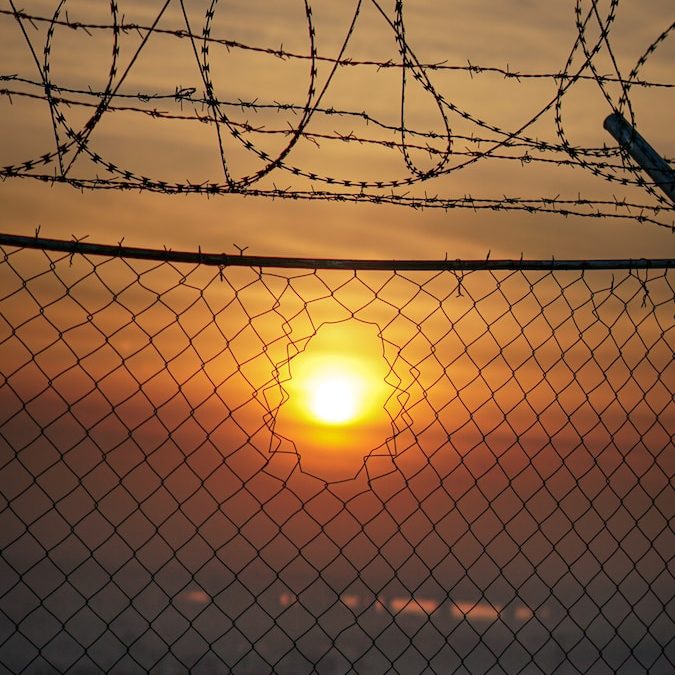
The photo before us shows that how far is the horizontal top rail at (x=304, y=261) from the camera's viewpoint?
10.2 ft

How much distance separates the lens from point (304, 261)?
339 centimetres

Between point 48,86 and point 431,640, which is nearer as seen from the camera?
point 48,86

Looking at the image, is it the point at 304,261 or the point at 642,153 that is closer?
the point at 304,261

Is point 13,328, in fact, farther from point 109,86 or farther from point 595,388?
point 595,388

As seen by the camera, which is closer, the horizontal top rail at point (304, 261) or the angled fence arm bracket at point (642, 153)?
the horizontal top rail at point (304, 261)

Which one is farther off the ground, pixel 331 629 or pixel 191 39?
pixel 331 629

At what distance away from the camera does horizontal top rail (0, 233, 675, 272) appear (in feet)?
10.2

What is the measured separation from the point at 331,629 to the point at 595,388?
53.7 meters

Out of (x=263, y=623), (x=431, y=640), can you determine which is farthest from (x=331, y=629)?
(x=431, y=640)

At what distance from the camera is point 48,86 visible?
3.65m

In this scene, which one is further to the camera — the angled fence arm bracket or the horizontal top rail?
the angled fence arm bracket

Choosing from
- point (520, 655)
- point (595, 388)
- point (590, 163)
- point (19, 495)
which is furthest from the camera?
point (520, 655)

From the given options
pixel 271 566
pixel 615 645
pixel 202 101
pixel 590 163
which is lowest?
pixel 271 566

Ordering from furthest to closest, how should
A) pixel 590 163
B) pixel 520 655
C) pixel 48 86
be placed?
pixel 520 655 → pixel 590 163 → pixel 48 86
